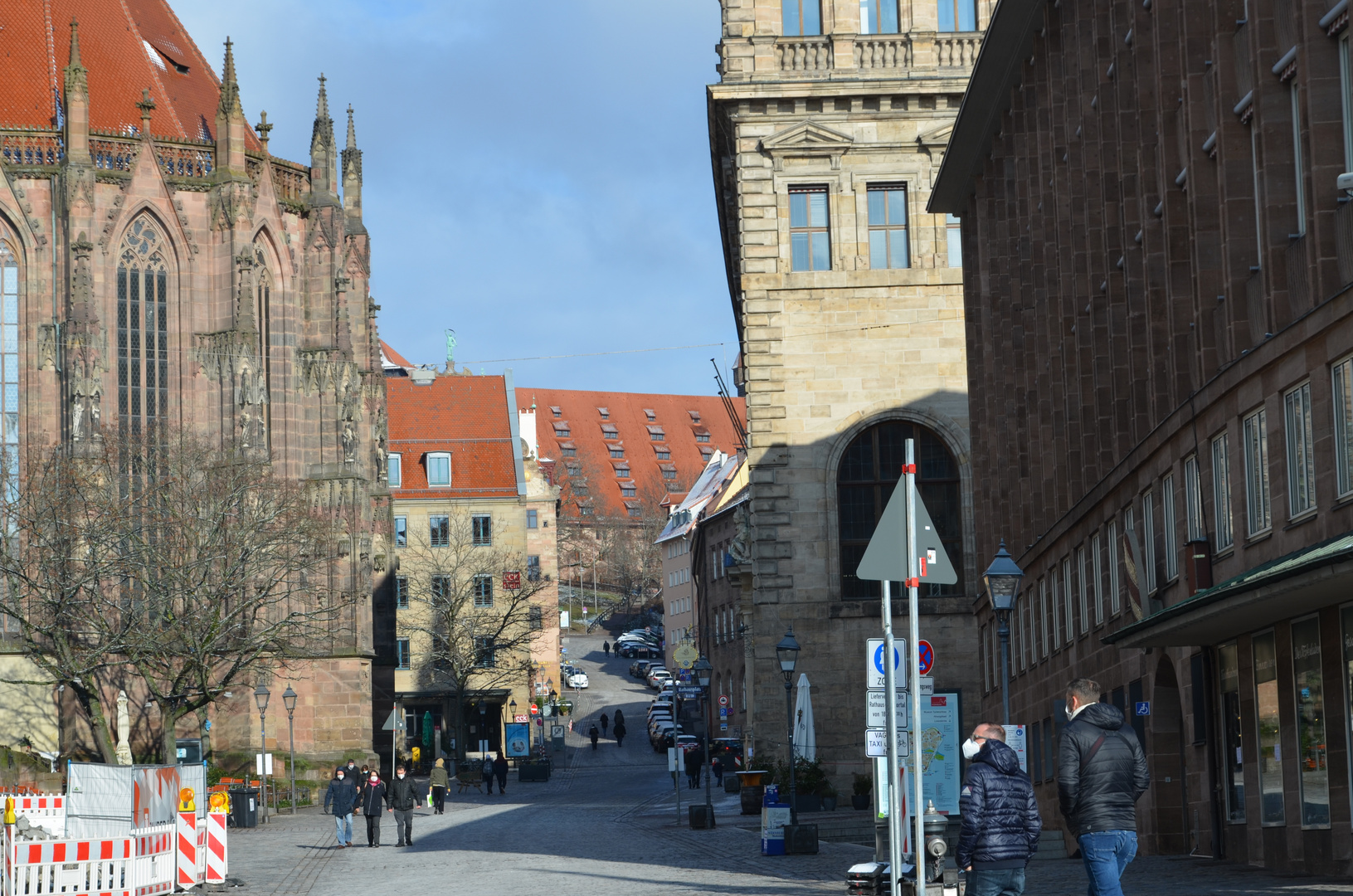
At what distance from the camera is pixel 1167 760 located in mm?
23016

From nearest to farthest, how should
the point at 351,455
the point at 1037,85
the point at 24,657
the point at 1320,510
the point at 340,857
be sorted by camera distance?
the point at 1320,510, the point at 340,857, the point at 1037,85, the point at 24,657, the point at 351,455

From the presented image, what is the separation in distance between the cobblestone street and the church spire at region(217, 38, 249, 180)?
17.1 m

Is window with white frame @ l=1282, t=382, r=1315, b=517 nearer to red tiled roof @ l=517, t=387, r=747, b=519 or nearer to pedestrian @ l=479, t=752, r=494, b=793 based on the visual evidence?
pedestrian @ l=479, t=752, r=494, b=793

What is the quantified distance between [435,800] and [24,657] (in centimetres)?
1217

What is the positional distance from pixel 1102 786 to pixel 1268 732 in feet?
26.4

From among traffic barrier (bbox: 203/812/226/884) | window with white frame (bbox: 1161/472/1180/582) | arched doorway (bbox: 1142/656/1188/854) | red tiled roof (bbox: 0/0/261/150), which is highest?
red tiled roof (bbox: 0/0/261/150)

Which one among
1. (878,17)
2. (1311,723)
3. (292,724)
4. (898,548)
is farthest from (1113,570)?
(292,724)

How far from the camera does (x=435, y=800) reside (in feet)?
145

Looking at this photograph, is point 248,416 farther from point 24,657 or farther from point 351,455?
point 24,657

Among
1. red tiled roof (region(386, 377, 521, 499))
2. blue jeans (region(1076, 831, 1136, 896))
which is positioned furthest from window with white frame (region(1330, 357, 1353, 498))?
red tiled roof (region(386, 377, 521, 499))

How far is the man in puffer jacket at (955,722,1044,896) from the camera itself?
1120 centimetres

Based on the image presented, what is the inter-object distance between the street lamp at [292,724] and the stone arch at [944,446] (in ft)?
46.4

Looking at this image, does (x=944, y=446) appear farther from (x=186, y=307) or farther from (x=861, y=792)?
(x=186, y=307)

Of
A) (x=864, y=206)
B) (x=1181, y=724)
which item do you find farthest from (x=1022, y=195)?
(x=1181, y=724)
